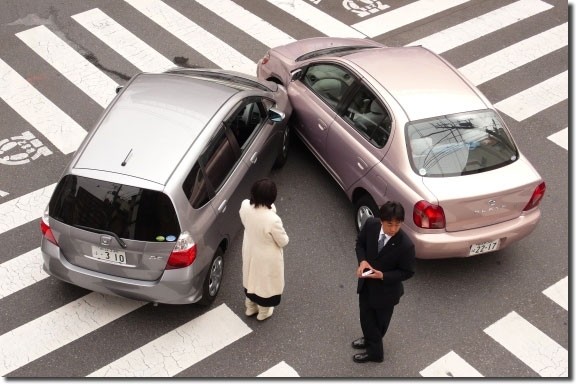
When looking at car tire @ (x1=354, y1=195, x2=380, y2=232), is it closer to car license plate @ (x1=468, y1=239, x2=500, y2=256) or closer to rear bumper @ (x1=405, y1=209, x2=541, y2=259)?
rear bumper @ (x1=405, y1=209, x2=541, y2=259)

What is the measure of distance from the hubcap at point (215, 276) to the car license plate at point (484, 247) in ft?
8.21

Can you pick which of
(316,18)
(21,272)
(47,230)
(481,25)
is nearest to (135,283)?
(47,230)

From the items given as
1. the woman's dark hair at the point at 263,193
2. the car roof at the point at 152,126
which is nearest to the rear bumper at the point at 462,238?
the woman's dark hair at the point at 263,193

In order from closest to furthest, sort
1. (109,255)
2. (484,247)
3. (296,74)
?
(109,255) < (484,247) < (296,74)

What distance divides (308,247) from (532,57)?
5.78m

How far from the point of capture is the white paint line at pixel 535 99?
10547 millimetres

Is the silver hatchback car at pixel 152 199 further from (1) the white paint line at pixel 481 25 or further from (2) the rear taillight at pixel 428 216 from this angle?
(1) the white paint line at pixel 481 25

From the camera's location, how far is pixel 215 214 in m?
7.21

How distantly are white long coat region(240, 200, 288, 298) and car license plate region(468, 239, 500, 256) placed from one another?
203 centimetres

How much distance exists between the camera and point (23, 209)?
851cm

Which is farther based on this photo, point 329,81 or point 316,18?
point 316,18

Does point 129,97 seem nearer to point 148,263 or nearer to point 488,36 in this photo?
point 148,263

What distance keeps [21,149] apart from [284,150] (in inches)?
130

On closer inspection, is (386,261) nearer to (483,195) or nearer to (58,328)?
(483,195)
